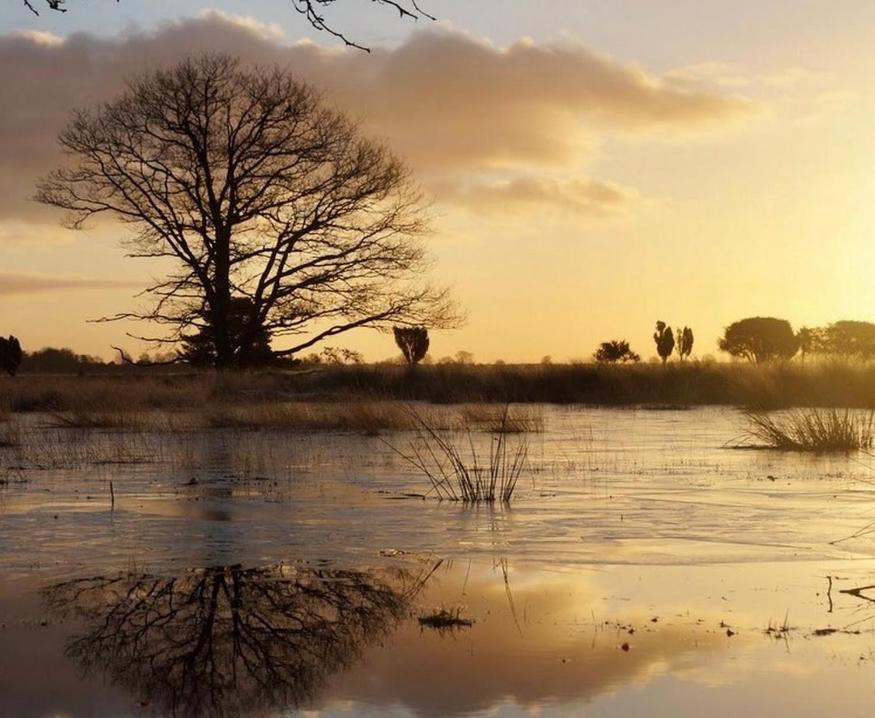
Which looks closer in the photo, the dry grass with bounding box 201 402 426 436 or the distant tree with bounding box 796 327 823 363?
the dry grass with bounding box 201 402 426 436

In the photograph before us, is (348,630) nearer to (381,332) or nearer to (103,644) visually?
(103,644)

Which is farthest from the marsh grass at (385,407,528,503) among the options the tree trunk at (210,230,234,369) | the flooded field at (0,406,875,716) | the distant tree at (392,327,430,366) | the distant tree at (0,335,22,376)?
the distant tree at (0,335,22,376)

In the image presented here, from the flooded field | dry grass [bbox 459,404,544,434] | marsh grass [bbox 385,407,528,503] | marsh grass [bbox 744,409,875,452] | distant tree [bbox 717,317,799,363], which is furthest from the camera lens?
distant tree [bbox 717,317,799,363]

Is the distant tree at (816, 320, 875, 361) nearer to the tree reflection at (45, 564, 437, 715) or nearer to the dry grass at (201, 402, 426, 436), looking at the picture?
the dry grass at (201, 402, 426, 436)

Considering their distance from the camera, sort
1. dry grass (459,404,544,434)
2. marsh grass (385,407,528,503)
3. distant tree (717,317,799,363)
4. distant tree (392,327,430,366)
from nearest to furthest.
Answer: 1. marsh grass (385,407,528,503)
2. dry grass (459,404,544,434)
3. distant tree (392,327,430,366)
4. distant tree (717,317,799,363)

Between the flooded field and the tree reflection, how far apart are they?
0.02 meters

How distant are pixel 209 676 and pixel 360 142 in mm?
28985

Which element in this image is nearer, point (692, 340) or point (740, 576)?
point (740, 576)

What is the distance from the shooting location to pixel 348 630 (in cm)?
601

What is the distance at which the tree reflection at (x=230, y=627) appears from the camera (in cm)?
504

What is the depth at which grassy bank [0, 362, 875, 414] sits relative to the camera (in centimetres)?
2745

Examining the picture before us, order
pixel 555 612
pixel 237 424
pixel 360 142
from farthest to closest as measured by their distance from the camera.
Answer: pixel 360 142
pixel 237 424
pixel 555 612

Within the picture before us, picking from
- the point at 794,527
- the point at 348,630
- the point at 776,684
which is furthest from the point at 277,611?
the point at 794,527

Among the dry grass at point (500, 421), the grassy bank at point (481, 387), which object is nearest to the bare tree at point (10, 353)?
the grassy bank at point (481, 387)
